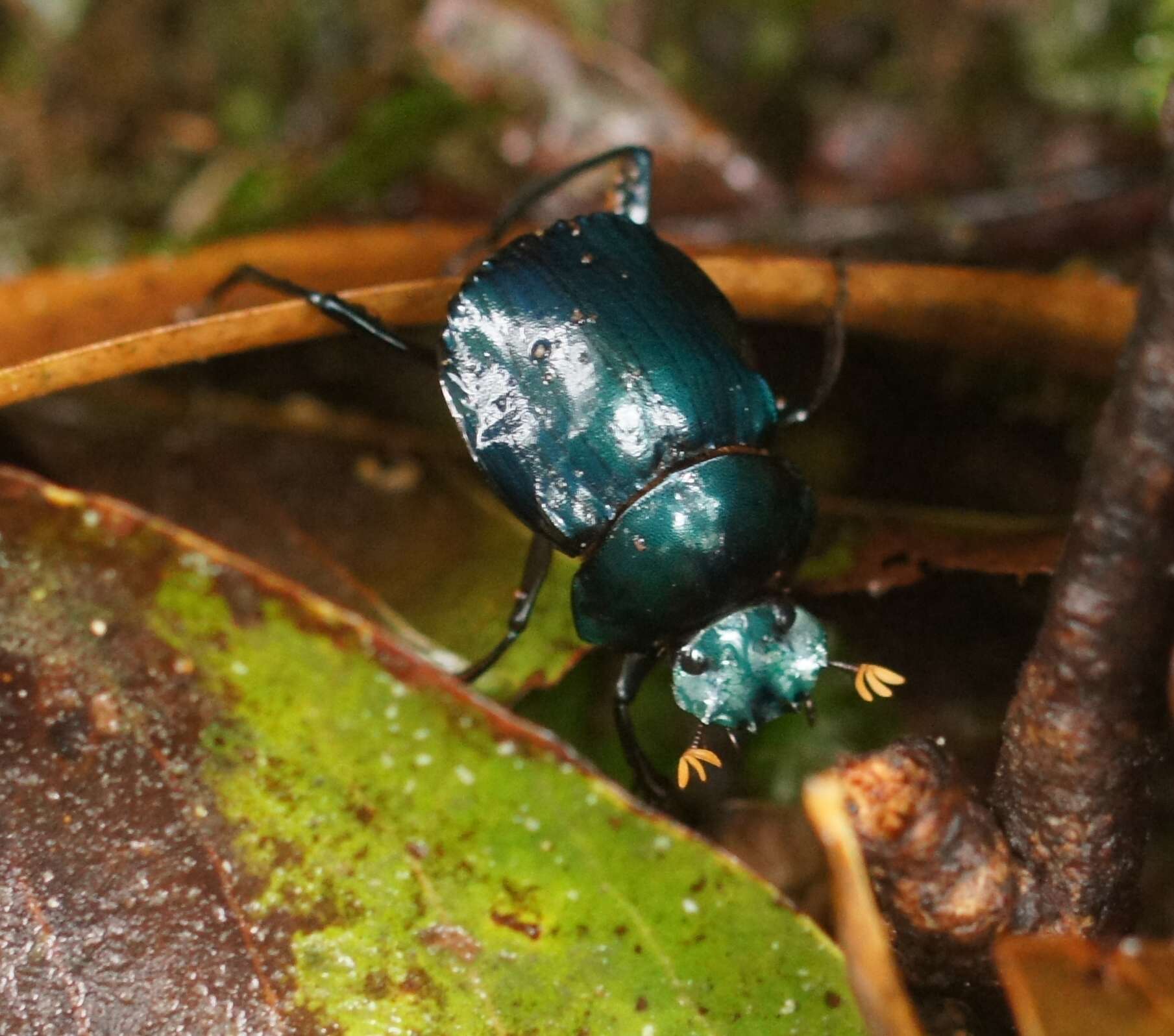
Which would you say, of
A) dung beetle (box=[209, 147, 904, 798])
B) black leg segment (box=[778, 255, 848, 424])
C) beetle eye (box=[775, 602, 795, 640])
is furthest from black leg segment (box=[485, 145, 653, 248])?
beetle eye (box=[775, 602, 795, 640])

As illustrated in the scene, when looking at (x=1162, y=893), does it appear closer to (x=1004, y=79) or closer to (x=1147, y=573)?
(x=1147, y=573)

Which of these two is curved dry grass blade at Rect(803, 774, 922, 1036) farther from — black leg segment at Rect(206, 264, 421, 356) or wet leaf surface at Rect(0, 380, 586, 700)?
black leg segment at Rect(206, 264, 421, 356)

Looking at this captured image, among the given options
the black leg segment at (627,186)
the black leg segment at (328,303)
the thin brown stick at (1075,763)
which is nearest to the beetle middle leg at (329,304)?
Answer: the black leg segment at (328,303)

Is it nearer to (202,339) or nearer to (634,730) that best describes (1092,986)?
(634,730)

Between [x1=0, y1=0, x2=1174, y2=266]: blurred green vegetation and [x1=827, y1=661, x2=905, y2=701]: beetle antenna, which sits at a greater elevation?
[x1=0, y1=0, x2=1174, y2=266]: blurred green vegetation

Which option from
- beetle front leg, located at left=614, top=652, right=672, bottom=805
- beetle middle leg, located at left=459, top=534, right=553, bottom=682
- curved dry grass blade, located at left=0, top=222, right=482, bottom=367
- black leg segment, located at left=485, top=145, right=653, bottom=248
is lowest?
beetle front leg, located at left=614, top=652, right=672, bottom=805

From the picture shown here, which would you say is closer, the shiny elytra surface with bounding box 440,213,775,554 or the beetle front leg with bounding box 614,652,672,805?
the beetle front leg with bounding box 614,652,672,805

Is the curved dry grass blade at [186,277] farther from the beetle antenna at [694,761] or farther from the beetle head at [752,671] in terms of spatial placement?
the beetle antenna at [694,761]

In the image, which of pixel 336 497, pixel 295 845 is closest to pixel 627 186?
pixel 336 497

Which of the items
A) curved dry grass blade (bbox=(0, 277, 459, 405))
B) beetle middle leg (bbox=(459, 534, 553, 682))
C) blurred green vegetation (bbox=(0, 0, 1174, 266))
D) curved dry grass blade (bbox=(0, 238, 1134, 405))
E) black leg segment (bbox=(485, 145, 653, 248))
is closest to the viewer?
curved dry grass blade (bbox=(0, 277, 459, 405))
